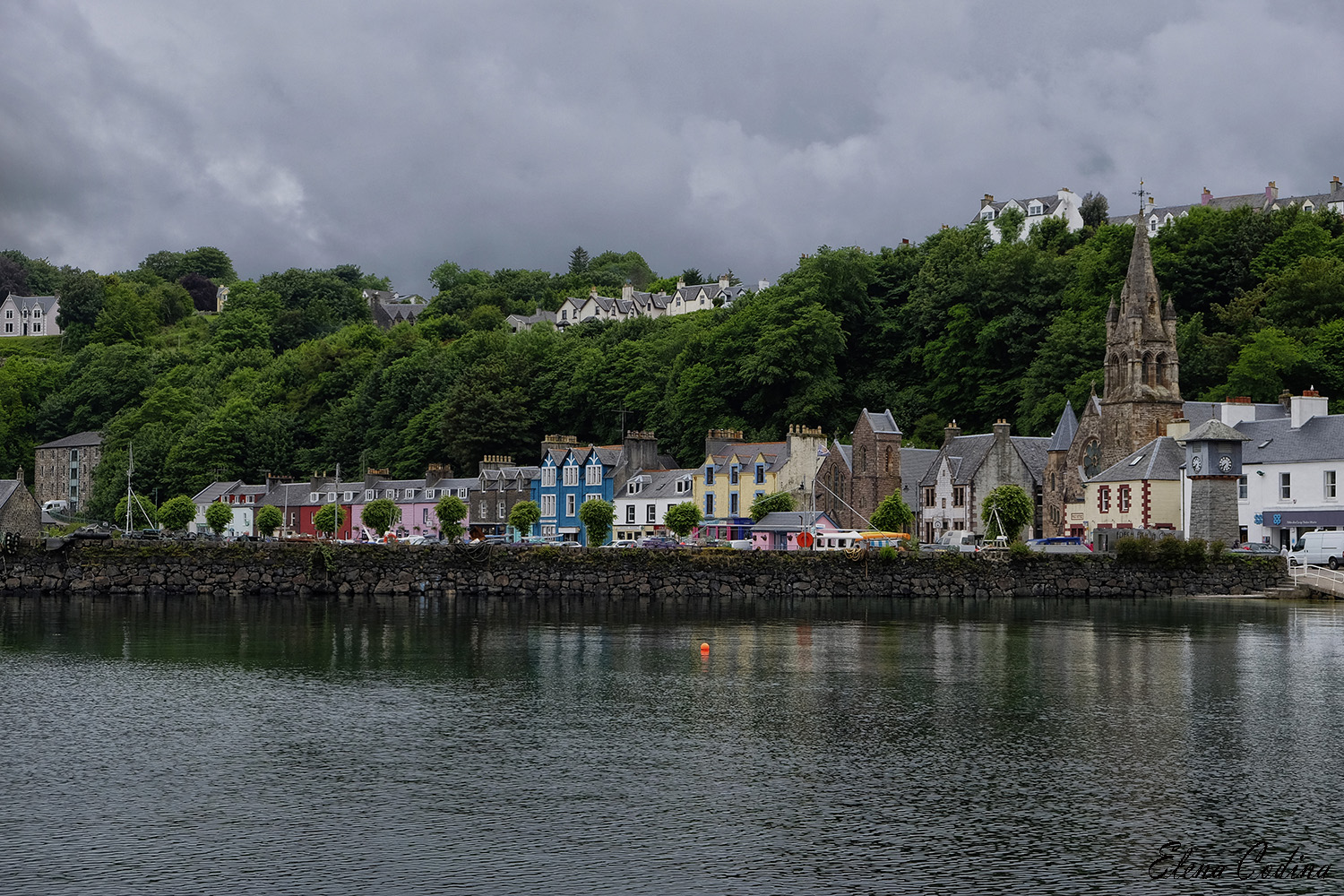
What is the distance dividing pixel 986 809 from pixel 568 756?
7.48 metres

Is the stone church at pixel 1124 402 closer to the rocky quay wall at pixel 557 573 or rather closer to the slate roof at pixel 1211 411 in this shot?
the slate roof at pixel 1211 411

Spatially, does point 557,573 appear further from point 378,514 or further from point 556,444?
point 556,444

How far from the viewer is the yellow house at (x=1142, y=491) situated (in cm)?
7350

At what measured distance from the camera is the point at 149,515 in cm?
11288

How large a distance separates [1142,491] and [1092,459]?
22.1 feet

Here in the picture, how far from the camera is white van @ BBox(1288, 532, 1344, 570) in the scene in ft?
225

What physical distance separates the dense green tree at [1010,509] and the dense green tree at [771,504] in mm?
11799

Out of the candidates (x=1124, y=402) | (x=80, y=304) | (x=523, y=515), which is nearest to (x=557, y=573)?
(x=523, y=515)

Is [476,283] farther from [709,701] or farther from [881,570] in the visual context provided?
[709,701]

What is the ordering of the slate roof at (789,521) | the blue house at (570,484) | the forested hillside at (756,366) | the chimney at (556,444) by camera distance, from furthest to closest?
1. the chimney at (556,444)
2. the blue house at (570,484)
3. the forested hillside at (756,366)
4. the slate roof at (789,521)

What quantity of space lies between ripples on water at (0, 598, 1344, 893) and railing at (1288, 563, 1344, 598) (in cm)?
2463

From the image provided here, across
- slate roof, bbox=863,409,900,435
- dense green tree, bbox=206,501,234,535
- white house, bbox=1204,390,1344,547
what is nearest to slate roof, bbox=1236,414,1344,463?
white house, bbox=1204,390,1344,547

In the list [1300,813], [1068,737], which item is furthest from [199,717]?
[1300,813]

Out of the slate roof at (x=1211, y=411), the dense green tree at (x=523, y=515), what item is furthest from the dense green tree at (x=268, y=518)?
the slate roof at (x=1211, y=411)
